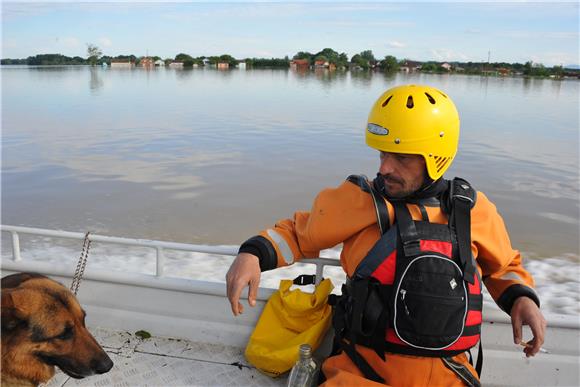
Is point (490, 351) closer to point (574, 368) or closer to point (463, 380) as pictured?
point (574, 368)

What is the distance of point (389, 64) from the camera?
103125 millimetres

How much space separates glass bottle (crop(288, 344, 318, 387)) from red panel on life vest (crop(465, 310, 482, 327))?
81cm

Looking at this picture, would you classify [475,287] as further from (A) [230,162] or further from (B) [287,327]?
(A) [230,162]

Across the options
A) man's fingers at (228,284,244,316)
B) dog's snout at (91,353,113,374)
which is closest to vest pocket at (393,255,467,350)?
man's fingers at (228,284,244,316)

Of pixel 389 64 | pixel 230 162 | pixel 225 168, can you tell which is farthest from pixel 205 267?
pixel 389 64

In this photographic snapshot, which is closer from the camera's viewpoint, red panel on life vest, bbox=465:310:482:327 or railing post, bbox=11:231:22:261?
red panel on life vest, bbox=465:310:482:327

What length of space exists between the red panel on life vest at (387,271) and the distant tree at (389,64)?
103623 millimetres

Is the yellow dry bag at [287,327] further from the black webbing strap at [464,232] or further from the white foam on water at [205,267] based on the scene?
the white foam on water at [205,267]

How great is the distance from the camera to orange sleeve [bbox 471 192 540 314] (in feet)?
7.00

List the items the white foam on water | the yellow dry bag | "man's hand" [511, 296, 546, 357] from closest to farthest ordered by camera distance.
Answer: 1. "man's hand" [511, 296, 546, 357]
2. the yellow dry bag
3. the white foam on water

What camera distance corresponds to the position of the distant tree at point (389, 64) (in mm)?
102188

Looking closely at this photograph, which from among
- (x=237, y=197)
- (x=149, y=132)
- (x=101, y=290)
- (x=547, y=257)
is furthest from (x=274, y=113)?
(x=101, y=290)

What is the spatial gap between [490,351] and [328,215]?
4.35 feet

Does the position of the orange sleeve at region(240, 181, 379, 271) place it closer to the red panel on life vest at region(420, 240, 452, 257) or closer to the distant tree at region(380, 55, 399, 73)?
the red panel on life vest at region(420, 240, 452, 257)
